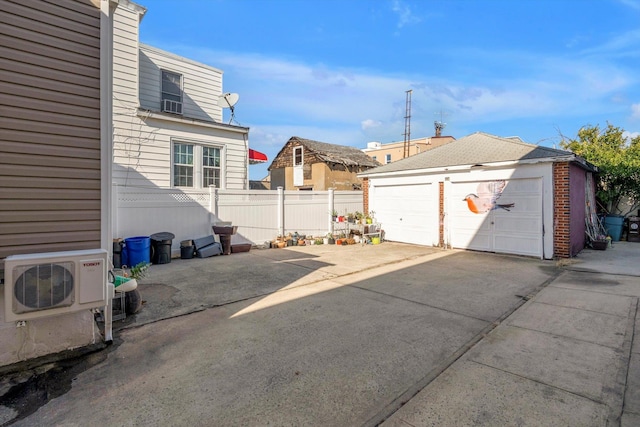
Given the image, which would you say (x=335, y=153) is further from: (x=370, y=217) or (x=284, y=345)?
(x=284, y=345)

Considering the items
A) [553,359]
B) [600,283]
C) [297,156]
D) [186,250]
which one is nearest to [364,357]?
[553,359]

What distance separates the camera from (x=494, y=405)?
2.46 metres

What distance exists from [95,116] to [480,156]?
9.73 m

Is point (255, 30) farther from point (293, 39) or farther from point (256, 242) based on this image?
point (256, 242)

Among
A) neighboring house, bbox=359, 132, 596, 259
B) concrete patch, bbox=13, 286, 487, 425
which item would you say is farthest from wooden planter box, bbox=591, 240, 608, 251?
concrete patch, bbox=13, 286, 487, 425

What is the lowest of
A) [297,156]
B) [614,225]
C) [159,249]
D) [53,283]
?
[159,249]

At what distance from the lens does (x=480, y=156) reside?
9.88 meters

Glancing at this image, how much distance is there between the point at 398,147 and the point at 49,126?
3231 cm

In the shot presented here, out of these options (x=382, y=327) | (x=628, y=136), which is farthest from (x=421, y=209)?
(x=628, y=136)

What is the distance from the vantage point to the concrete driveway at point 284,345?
2.47 meters

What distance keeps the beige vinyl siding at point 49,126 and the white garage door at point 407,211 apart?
9.54 meters

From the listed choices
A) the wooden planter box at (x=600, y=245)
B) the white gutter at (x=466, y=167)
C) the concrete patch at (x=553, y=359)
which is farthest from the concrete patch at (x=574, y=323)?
the wooden planter box at (x=600, y=245)

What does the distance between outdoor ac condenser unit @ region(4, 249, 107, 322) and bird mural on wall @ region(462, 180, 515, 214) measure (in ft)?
31.0

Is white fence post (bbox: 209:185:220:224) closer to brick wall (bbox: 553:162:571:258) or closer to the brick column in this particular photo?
the brick column
